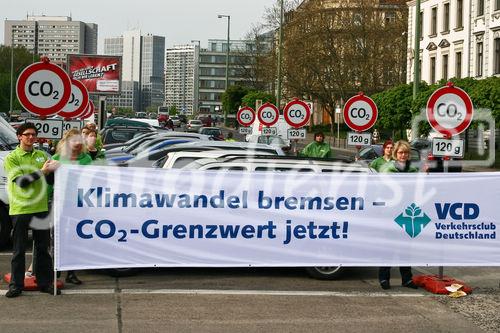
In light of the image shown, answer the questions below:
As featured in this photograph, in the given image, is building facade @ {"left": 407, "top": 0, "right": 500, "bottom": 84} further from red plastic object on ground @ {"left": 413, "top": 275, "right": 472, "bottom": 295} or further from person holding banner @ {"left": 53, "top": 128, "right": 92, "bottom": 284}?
person holding banner @ {"left": 53, "top": 128, "right": 92, "bottom": 284}

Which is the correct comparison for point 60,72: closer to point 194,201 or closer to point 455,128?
point 194,201

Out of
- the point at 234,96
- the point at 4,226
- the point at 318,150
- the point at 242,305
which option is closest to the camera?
the point at 242,305

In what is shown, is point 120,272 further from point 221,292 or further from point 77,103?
point 77,103

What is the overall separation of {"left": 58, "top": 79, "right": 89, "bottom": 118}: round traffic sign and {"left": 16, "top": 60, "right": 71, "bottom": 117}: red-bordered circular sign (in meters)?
4.56

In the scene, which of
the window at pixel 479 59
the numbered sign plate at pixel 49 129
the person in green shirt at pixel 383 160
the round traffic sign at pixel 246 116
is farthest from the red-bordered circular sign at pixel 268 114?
the window at pixel 479 59

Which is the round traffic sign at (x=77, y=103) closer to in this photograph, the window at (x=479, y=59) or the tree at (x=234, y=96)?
the window at (x=479, y=59)

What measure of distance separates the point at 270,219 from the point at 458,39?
2188 inches

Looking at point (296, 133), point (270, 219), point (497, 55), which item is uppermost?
point (497, 55)

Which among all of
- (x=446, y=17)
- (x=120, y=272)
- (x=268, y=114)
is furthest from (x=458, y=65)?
(x=120, y=272)

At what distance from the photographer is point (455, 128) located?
12.4m

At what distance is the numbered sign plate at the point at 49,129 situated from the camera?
12.8 metres

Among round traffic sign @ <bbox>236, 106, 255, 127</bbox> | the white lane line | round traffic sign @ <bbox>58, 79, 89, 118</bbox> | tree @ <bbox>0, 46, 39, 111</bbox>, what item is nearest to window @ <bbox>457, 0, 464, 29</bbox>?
round traffic sign @ <bbox>236, 106, 255, 127</bbox>

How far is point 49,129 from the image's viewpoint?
1291 centimetres

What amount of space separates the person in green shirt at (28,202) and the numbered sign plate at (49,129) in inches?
124
